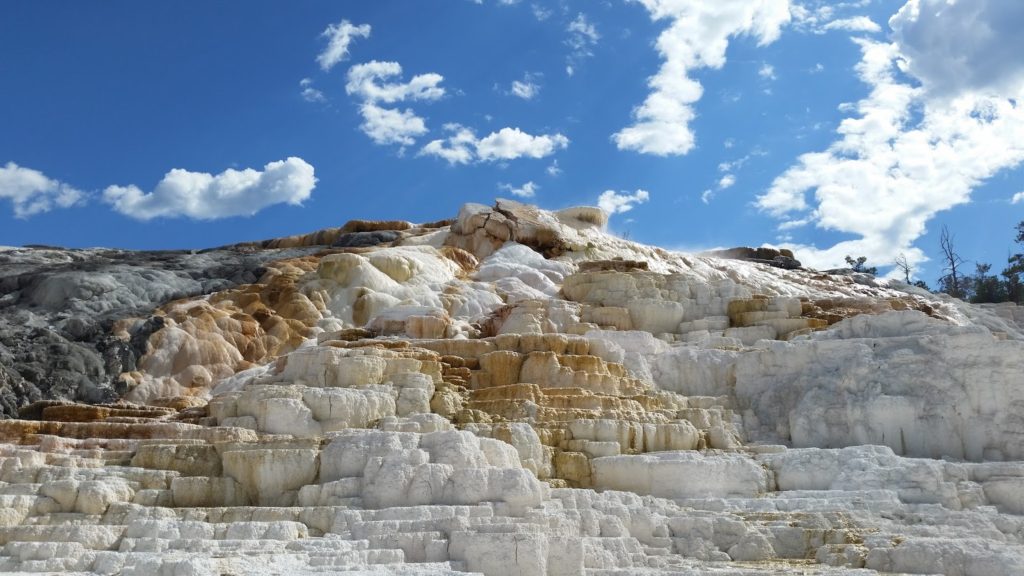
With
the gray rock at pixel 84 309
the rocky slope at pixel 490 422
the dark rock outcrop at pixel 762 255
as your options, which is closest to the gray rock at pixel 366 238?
the gray rock at pixel 84 309

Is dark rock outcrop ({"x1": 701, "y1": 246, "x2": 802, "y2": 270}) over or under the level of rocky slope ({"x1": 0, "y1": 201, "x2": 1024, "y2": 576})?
over

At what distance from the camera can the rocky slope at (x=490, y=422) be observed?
10.6m

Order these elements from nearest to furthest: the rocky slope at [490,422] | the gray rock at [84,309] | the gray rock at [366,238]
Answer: the rocky slope at [490,422] → the gray rock at [84,309] → the gray rock at [366,238]

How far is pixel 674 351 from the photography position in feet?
66.8

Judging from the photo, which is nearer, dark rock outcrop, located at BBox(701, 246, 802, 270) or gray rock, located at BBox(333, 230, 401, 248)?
gray rock, located at BBox(333, 230, 401, 248)

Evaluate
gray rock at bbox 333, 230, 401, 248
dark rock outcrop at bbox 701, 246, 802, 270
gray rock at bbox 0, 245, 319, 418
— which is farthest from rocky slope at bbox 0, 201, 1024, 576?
dark rock outcrop at bbox 701, 246, 802, 270

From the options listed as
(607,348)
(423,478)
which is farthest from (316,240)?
(423,478)

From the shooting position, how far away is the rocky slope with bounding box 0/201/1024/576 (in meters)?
10.6

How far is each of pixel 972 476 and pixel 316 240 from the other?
26.8m

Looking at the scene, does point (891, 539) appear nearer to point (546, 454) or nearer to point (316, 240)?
point (546, 454)

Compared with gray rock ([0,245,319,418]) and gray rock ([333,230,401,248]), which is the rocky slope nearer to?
gray rock ([0,245,319,418])

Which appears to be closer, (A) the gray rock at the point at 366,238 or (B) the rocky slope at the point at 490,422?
(B) the rocky slope at the point at 490,422

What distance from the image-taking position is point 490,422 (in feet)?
51.5

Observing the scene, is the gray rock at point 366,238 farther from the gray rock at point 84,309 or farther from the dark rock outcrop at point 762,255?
the dark rock outcrop at point 762,255
